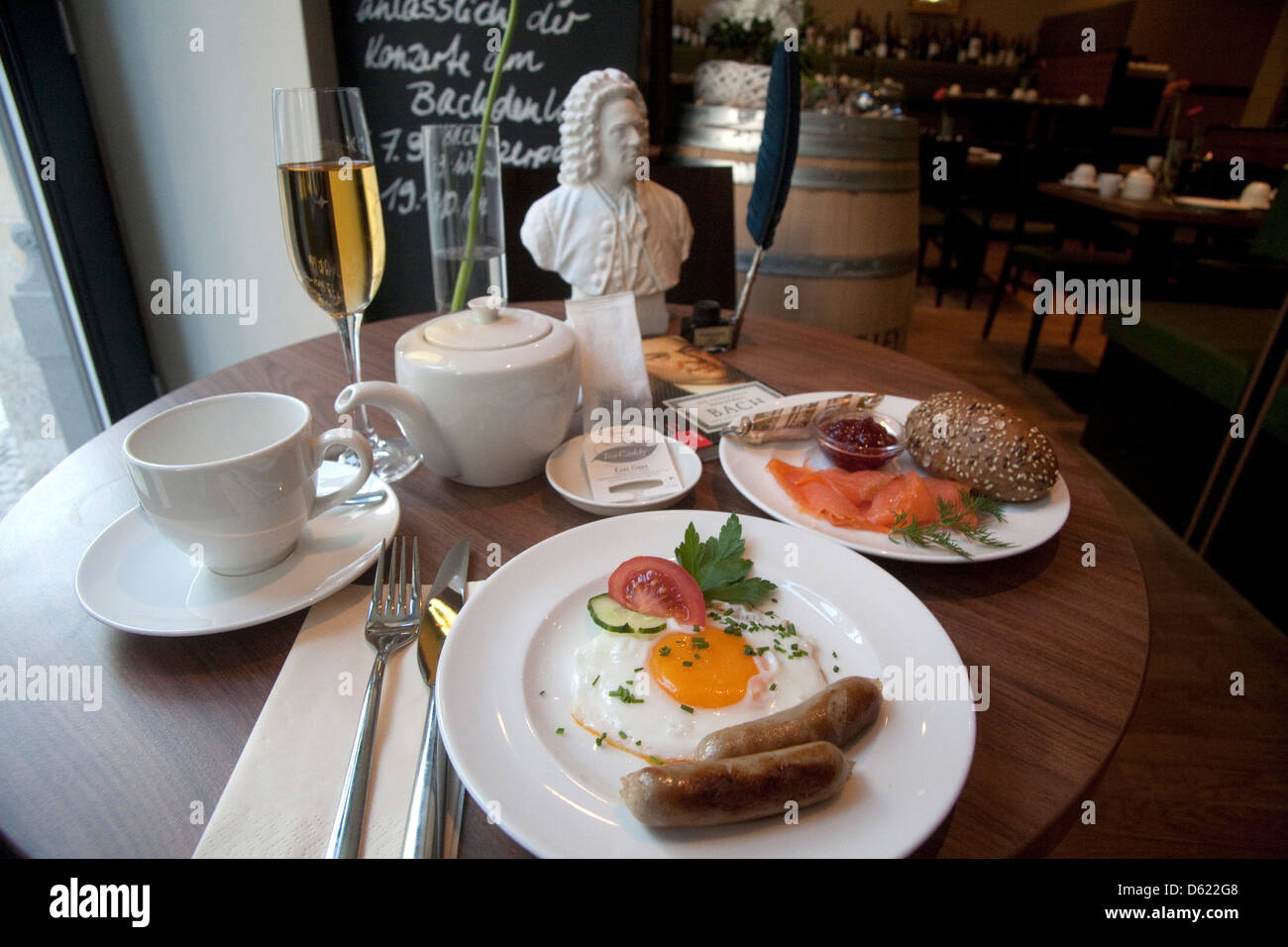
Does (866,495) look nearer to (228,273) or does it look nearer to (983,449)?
(983,449)

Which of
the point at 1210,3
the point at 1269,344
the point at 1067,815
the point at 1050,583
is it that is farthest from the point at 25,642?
the point at 1210,3

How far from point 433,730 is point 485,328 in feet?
1.73

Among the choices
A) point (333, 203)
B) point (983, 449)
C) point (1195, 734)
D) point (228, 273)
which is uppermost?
point (333, 203)

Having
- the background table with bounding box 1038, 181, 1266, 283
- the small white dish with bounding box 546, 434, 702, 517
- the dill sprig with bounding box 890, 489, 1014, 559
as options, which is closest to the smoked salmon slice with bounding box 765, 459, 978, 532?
the dill sprig with bounding box 890, 489, 1014, 559

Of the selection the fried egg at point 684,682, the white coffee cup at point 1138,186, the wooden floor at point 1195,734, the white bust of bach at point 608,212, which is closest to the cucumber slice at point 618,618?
the fried egg at point 684,682

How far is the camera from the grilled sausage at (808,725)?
54cm

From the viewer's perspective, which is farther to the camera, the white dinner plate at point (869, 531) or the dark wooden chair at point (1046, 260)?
the dark wooden chair at point (1046, 260)

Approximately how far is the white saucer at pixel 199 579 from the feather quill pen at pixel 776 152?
3.11ft

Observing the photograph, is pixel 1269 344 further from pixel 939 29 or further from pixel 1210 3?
pixel 1210 3

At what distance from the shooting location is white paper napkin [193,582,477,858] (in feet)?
1.63

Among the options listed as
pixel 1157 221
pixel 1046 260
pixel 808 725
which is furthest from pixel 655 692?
pixel 1046 260

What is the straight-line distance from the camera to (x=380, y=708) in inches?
24.0

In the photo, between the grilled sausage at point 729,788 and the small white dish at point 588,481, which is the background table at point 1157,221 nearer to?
the small white dish at point 588,481

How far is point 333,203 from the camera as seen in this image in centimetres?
99
